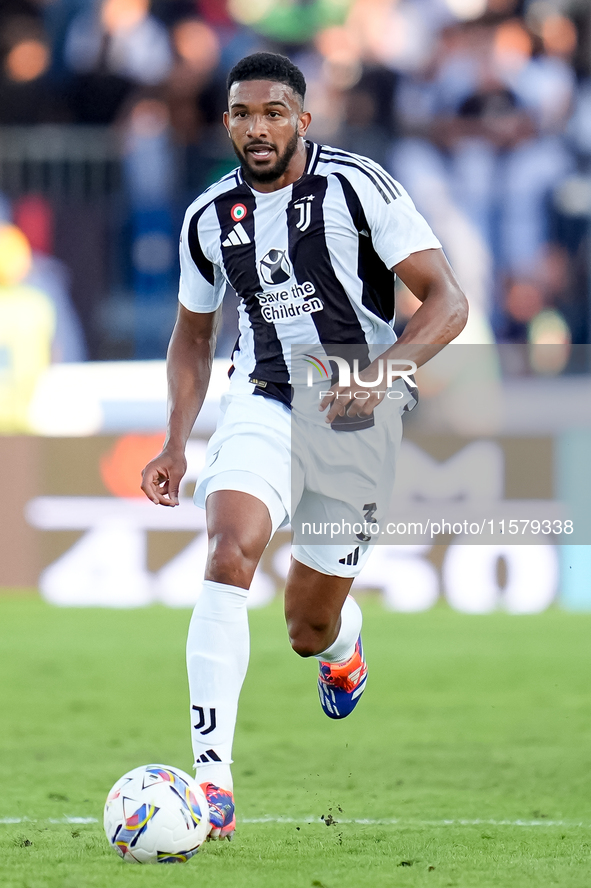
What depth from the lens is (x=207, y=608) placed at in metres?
3.97

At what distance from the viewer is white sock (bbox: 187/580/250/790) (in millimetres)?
3904

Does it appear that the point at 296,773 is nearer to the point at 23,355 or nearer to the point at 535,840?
the point at 535,840

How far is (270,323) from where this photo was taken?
180 inches

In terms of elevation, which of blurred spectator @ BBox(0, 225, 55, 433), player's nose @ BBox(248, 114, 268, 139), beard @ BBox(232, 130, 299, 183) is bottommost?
beard @ BBox(232, 130, 299, 183)

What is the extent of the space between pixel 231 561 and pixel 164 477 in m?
0.52

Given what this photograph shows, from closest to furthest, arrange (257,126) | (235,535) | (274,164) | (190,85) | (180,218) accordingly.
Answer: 1. (235,535)
2. (257,126)
3. (274,164)
4. (180,218)
5. (190,85)

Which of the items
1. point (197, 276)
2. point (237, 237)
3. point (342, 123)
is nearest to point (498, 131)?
point (342, 123)

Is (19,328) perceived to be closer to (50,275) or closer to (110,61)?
(50,275)

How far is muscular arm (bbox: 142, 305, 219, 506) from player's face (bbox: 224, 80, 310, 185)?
0.68 m

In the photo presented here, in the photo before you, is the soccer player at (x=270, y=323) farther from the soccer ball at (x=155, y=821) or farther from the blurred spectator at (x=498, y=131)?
the blurred spectator at (x=498, y=131)

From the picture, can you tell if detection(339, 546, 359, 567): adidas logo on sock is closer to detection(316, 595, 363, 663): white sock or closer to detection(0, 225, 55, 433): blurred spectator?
detection(316, 595, 363, 663): white sock

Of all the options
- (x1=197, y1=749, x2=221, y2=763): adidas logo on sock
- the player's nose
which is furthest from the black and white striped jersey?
(x1=197, y1=749, x2=221, y2=763): adidas logo on sock

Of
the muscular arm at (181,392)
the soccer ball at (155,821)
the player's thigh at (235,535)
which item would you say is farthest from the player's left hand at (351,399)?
the soccer ball at (155,821)

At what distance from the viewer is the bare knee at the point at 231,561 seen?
13.1ft
